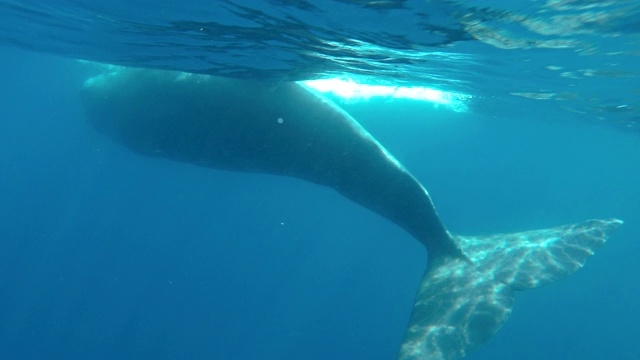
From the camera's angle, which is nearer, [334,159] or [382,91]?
[334,159]

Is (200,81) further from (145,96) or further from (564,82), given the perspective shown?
(564,82)

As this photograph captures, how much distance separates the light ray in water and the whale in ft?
24.2

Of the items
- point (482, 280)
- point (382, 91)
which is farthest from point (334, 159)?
point (382, 91)

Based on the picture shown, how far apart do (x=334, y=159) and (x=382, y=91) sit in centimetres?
1579

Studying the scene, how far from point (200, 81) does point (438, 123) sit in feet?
138

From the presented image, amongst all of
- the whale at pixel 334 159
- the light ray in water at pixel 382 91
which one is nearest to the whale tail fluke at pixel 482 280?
the whale at pixel 334 159

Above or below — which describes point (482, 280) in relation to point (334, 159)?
below

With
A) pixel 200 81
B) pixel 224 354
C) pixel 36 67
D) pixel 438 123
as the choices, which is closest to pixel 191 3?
pixel 200 81

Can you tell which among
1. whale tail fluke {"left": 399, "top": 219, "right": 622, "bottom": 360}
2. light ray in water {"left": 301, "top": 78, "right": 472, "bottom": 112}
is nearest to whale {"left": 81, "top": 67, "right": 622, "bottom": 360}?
whale tail fluke {"left": 399, "top": 219, "right": 622, "bottom": 360}

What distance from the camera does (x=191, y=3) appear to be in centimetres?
1090

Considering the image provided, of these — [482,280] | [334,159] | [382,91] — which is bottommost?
[482,280]

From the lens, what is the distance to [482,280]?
44.5ft

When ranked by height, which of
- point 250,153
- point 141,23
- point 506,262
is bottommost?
point 506,262

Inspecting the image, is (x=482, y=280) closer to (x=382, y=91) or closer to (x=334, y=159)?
(x=334, y=159)
